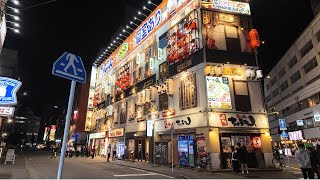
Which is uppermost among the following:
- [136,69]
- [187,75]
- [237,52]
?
[136,69]

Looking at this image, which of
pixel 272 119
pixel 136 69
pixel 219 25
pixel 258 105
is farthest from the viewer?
pixel 272 119

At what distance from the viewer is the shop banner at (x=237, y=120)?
739 inches

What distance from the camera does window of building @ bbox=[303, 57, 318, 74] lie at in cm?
4172

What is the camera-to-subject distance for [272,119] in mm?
66125

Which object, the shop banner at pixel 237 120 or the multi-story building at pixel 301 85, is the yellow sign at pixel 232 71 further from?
the multi-story building at pixel 301 85

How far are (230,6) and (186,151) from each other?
46.9 feet

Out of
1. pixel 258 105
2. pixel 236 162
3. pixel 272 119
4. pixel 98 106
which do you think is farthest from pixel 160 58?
pixel 272 119

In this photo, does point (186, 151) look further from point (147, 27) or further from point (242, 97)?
point (147, 27)

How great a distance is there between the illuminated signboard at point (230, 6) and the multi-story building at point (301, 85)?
1934 cm

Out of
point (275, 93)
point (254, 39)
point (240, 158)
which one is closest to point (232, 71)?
point (254, 39)

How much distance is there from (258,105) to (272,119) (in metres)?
51.9

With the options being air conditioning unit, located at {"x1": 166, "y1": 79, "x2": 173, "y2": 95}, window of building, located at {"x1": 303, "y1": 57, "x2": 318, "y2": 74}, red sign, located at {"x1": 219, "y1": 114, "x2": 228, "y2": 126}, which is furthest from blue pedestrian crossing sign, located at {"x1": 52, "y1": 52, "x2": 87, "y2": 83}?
window of building, located at {"x1": 303, "y1": 57, "x2": 318, "y2": 74}

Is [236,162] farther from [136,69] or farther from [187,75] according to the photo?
[136,69]

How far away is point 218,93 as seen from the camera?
1945 centimetres
